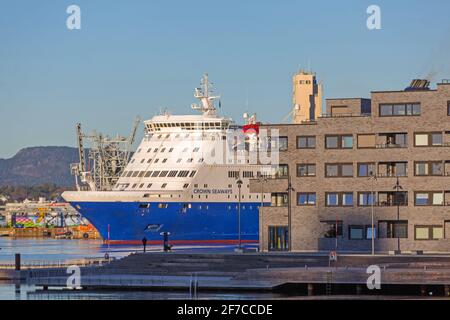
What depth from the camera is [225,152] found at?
450 feet

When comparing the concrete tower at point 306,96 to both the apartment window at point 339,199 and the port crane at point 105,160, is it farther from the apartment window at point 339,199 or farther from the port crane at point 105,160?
the apartment window at point 339,199

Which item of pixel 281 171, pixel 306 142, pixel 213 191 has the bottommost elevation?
pixel 213 191

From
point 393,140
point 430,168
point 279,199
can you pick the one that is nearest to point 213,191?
point 279,199

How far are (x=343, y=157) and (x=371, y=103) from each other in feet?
13.4

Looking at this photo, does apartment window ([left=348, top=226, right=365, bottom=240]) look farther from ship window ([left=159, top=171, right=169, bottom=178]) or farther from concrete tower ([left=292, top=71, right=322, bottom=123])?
concrete tower ([left=292, top=71, right=322, bottom=123])

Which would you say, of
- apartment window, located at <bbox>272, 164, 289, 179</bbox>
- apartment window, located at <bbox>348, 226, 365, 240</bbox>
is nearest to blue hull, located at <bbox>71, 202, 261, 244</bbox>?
apartment window, located at <bbox>272, 164, 289, 179</bbox>

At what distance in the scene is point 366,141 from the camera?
88.6 m

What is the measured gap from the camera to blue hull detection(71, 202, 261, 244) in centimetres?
13325

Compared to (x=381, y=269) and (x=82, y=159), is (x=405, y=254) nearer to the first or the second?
(x=381, y=269)

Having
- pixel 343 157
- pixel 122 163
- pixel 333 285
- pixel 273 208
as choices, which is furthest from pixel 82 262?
pixel 122 163

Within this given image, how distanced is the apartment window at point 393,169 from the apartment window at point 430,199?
1.85 m

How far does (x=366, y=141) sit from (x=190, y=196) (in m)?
46.7

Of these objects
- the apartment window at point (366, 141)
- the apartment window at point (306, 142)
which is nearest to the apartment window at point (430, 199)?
the apartment window at point (366, 141)

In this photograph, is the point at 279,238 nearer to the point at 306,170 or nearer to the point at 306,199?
the point at 306,199
